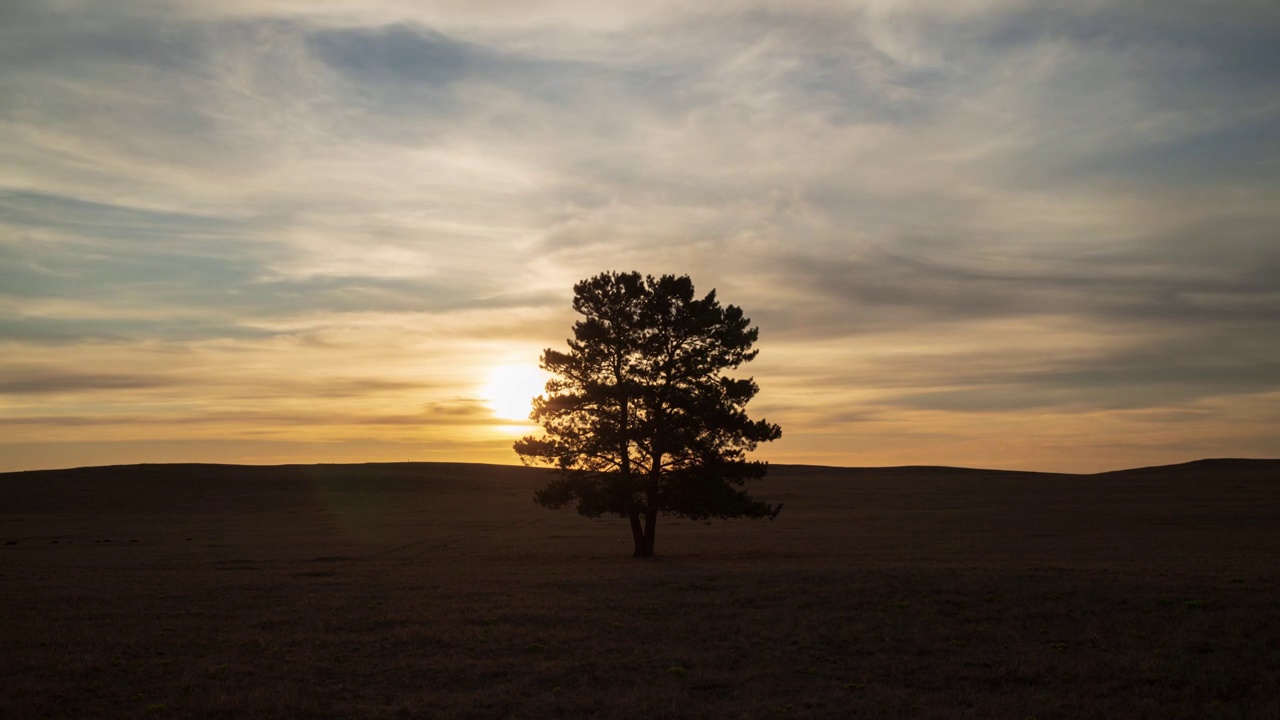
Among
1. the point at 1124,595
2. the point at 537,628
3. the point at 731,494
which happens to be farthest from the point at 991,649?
the point at 731,494

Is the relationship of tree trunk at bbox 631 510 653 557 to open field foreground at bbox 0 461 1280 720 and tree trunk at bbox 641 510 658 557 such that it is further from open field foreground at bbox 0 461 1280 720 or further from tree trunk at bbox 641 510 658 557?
open field foreground at bbox 0 461 1280 720

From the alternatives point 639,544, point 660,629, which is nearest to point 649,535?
point 639,544

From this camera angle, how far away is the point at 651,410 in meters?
43.8

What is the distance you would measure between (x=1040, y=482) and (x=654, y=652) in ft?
414

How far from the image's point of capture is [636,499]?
4322cm

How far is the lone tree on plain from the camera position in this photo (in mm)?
43094

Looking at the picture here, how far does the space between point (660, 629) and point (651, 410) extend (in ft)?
69.2

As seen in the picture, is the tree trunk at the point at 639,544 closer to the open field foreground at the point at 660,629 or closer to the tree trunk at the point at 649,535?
the tree trunk at the point at 649,535

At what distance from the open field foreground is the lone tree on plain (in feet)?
10.4

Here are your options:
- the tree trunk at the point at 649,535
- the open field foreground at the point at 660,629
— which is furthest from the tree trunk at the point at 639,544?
the open field foreground at the point at 660,629

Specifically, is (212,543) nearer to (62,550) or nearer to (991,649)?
(62,550)

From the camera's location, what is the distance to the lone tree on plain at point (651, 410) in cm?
4309

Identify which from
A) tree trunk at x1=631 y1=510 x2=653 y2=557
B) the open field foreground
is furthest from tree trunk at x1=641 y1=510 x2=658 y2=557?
the open field foreground

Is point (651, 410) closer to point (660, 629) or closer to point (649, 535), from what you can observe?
point (649, 535)
